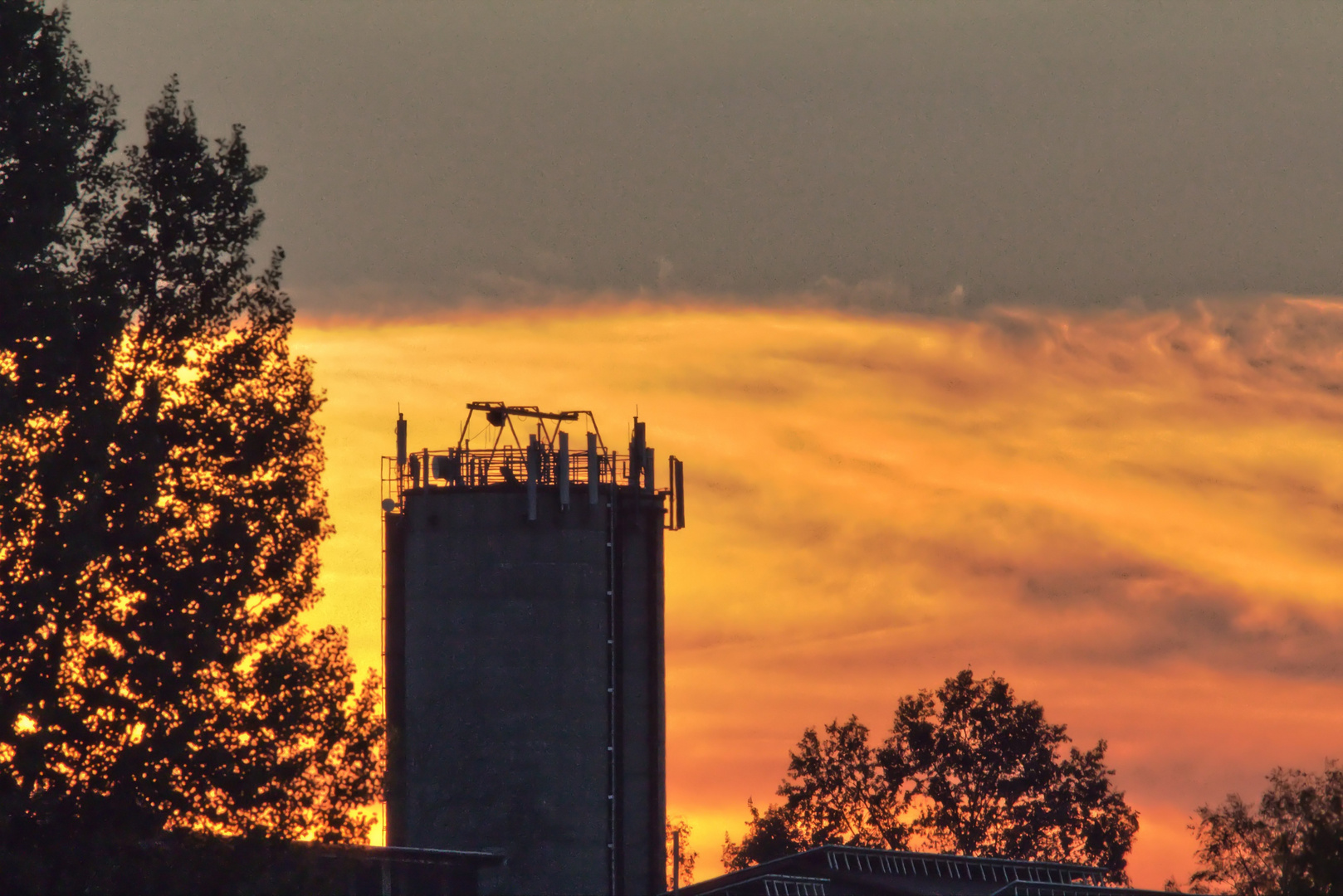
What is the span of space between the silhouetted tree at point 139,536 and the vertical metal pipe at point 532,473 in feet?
79.9

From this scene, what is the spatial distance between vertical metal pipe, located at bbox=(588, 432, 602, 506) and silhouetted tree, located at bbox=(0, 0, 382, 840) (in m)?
25.5

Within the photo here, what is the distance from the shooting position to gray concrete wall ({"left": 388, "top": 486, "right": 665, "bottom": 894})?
187 ft

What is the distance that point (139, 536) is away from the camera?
3272 cm

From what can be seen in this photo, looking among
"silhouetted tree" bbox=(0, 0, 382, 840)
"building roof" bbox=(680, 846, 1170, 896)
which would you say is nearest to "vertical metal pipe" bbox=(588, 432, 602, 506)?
"building roof" bbox=(680, 846, 1170, 896)

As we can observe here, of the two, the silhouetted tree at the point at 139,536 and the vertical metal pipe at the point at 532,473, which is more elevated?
the vertical metal pipe at the point at 532,473

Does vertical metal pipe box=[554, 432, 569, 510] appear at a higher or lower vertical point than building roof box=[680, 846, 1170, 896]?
higher

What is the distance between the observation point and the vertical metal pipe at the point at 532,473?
59062mm

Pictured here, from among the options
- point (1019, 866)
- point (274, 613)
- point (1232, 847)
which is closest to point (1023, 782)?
point (1232, 847)

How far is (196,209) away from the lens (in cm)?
3588

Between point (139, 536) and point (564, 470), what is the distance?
91.7 feet

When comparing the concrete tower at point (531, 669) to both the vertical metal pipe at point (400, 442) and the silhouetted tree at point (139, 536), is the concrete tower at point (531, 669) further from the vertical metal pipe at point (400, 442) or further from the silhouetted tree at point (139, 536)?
the silhouetted tree at point (139, 536)

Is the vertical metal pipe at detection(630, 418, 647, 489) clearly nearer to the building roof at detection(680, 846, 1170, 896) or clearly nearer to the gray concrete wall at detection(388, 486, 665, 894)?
the gray concrete wall at detection(388, 486, 665, 894)

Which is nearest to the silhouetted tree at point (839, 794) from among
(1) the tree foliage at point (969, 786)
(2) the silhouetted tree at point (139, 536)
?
(1) the tree foliage at point (969, 786)

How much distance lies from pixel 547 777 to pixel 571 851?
92.1 inches
